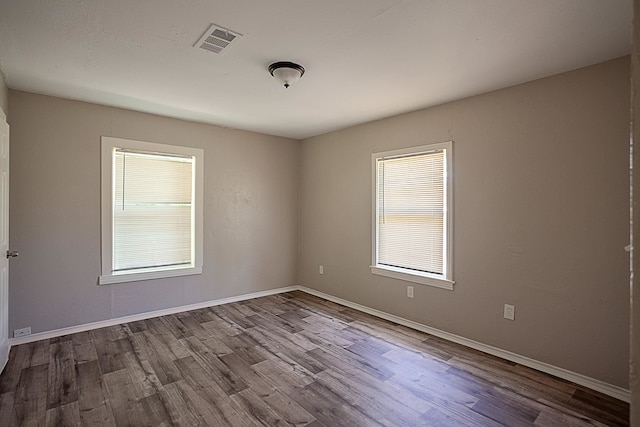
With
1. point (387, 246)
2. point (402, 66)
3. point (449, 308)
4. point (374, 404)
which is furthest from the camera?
point (387, 246)

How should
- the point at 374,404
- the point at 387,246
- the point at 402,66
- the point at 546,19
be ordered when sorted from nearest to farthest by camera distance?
the point at 546,19 < the point at 374,404 < the point at 402,66 < the point at 387,246

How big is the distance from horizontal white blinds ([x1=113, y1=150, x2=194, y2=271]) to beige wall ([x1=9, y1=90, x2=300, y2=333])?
0.71 ft

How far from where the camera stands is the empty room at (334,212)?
7.07ft

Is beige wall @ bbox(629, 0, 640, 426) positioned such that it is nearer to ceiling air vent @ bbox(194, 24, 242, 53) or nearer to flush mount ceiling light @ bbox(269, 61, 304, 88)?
ceiling air vent @ bbox(194, 24, 242, 53)

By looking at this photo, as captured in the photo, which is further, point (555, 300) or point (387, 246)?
point (387, 246)

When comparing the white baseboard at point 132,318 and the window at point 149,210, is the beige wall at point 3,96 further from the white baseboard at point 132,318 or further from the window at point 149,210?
the white baseboard at point 132,318

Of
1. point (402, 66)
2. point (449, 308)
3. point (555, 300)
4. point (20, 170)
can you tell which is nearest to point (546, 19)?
point (402, 66)

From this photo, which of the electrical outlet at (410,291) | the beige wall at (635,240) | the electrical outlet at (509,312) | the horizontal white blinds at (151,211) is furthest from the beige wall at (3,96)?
the electrical outlet at (509,312)

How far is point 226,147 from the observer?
15.1 ft

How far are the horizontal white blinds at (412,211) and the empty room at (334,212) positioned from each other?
1.0 inches

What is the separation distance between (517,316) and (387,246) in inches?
61.7

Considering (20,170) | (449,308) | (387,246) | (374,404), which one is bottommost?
(374,404)

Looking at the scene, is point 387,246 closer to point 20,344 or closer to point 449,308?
point 449,308

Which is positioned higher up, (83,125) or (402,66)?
(402,66)
